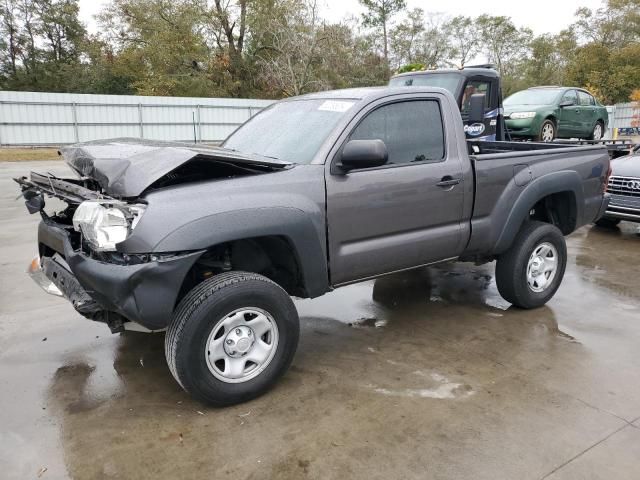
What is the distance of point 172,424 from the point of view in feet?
10.3

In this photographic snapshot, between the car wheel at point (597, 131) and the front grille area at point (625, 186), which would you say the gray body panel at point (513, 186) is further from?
the car wheel at point (597, 131)

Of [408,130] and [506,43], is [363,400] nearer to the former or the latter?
[408,130]

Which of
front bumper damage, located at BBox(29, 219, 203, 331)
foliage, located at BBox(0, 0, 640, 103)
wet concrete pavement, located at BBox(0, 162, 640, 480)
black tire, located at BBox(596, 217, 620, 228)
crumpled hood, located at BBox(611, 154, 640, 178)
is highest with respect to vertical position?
foliage, located at BBox(0, 0, 640, 103)

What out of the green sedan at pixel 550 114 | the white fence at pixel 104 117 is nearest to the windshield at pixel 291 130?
the green sedan at pixel 550 114

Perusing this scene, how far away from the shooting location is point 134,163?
3.18m

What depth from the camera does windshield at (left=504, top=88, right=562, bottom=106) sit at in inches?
523

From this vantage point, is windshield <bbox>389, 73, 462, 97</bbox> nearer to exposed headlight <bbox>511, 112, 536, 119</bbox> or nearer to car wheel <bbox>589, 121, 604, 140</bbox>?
exposed headlight <bbox>511, 112, 536, 119</bbox>

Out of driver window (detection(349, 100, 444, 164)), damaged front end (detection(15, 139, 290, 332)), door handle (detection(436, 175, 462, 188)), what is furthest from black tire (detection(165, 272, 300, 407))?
door handle (detection(436, 175, 462, 188))

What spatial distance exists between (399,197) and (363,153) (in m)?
0.59

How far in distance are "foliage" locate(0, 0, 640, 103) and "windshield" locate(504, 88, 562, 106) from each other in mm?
16739

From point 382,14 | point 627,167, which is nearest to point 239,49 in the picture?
point 382,14

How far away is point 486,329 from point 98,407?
3.04m

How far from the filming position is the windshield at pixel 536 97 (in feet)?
43.6

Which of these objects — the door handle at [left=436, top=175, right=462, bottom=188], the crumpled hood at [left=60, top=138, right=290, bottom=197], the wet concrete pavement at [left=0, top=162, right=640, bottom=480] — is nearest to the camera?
the wet concrete pavement at [left=0, top=162, right=640, bottom=480]
